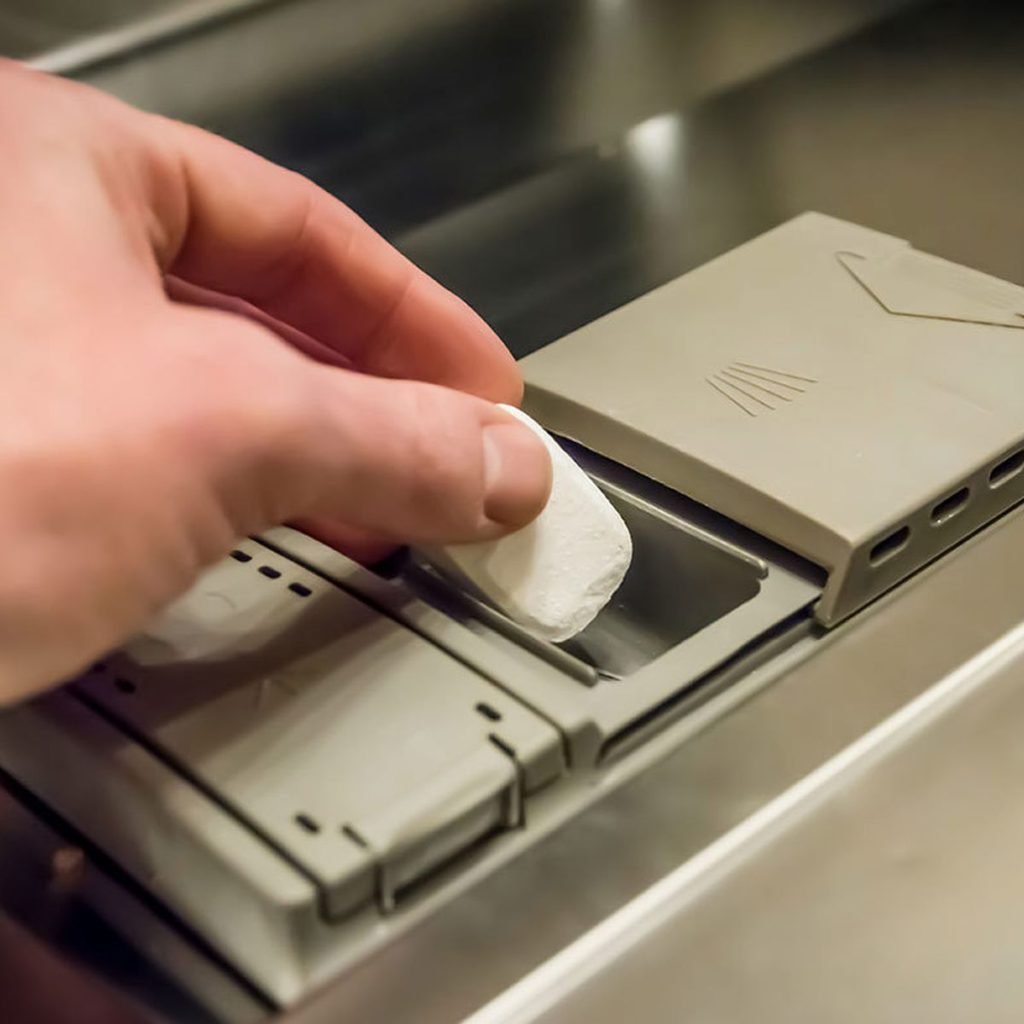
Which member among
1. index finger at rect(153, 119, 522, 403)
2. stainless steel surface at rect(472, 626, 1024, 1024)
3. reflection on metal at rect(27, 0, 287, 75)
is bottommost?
stainless steel surface at rect(472, 626, 1024, 1024)

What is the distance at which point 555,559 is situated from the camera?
48cm

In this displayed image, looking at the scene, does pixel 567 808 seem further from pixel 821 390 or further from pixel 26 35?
pixel 26 35

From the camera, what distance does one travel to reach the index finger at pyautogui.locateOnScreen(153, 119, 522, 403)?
18.6 inches

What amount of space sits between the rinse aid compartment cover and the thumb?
10 cm

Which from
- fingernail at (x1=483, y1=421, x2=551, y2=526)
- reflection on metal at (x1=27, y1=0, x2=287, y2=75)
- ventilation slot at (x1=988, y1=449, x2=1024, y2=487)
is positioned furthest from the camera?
reflection on metal at (x1=27, y1=0, x2=287, y2=75)

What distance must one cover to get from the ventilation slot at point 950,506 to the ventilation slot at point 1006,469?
1 centimetres

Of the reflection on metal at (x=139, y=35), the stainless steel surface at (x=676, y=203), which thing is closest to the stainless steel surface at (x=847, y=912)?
the stainless steel surface at (x=676, y=203)

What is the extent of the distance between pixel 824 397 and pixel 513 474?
0.17 metres

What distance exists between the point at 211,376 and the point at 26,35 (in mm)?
413

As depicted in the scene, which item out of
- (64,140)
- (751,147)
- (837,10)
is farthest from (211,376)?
(837,10)

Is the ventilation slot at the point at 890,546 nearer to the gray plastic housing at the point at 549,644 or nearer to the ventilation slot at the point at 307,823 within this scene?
the gray plastic housing at the point at 549,644

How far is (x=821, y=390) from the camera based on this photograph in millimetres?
A: 570

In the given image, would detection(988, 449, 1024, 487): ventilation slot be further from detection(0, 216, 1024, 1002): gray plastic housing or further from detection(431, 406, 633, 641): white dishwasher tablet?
detection(431, 406, 633, 641): white dishwasher tablet

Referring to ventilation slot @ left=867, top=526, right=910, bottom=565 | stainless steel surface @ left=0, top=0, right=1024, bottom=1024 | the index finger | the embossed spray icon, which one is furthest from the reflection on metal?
ventilation slot @ left=867, top=526, right=910, bottom=565
